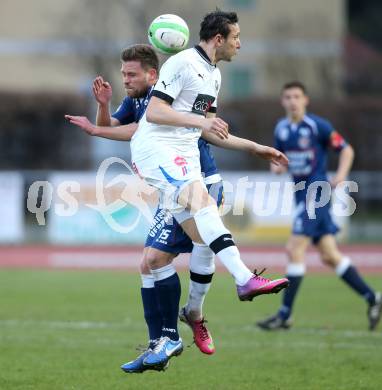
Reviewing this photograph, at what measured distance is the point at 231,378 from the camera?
834 centimetres

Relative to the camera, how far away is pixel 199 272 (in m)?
7.93

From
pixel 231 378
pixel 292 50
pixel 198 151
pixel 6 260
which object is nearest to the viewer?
pixel 198 151

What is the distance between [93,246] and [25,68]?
1579cm

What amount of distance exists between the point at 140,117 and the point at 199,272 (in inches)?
49.6

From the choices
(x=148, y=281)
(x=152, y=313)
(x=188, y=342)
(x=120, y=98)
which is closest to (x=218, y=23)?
(x=148, y=281)

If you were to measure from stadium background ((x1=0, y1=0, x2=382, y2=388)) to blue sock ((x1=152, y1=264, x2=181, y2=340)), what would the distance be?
4.37 meters

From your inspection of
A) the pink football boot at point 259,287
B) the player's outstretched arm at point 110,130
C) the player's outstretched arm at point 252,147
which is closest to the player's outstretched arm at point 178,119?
the player's outstretched arm at point 252,147

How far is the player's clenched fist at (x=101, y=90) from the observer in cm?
779

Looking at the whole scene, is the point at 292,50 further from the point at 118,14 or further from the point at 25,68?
the point at 25,68

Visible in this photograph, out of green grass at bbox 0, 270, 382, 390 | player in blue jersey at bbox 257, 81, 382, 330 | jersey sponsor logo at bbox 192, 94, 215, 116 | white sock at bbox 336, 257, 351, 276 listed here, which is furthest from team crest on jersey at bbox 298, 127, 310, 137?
jersey sponsor logo at bbox 192, 94, 215, 116

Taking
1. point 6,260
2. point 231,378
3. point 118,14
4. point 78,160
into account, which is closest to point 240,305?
point 231,378

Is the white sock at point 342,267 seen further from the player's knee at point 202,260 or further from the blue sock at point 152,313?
the blue sock at point 152,313

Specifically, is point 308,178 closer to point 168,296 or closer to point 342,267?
point 342,267

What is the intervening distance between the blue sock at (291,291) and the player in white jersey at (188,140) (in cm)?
371
